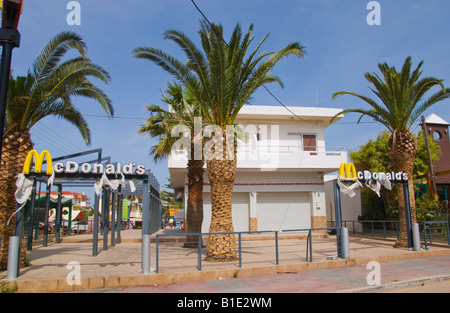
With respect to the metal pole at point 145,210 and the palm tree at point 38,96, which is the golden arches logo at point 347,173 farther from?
the palm tree at point 38,96

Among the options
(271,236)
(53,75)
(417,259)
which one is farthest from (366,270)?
(53,75)

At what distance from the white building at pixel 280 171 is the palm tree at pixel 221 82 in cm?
898

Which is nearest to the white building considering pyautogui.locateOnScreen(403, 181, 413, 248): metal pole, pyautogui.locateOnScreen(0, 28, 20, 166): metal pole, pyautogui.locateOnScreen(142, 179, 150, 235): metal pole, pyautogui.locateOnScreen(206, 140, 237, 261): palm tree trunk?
pyautogui.locateOnScreen(403, 181, 413, 248): metal pole

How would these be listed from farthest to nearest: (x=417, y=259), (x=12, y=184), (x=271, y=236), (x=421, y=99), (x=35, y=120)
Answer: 1. (x=271, y=236)
2. (x=421, y=99)
3. (x=417, y=259)
4. (x=35, y=120)
5. (x=12, y=184)

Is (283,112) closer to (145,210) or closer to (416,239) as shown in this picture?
(416,239)

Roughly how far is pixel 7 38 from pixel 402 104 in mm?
14551

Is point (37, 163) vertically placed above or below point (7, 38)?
below

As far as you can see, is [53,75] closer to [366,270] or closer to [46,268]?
[46,268]

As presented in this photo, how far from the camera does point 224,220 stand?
36.9 ft

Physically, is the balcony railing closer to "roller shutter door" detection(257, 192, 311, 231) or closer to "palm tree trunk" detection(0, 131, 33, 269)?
"roller shutter door" detection(257, 192, 311, 231)

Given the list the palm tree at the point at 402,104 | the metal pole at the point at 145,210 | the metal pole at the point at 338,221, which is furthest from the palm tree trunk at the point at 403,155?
the metal pole at the point at 145,210

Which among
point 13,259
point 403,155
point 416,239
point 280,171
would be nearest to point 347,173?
point 416,239

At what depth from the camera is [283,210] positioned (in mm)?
22328
